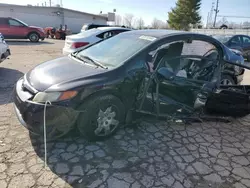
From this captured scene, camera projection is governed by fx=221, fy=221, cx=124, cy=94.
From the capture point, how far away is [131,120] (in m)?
3.38

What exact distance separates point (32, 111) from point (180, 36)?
2.49 metres

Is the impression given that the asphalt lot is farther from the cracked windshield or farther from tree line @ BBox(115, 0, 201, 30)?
tree line @ BBox(115, 0, 201, 30)

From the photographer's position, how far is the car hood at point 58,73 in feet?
9.36

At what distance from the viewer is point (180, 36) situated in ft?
11.7

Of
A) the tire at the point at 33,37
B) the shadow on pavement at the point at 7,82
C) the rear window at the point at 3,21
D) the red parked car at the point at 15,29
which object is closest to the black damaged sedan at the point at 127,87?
the shadow on pavement at the point at 7,82

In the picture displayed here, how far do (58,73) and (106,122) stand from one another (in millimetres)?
960

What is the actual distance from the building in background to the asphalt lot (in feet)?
109

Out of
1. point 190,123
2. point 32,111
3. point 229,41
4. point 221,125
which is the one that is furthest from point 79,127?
point 229,41

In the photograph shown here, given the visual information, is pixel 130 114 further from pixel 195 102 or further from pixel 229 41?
pixel 229 41

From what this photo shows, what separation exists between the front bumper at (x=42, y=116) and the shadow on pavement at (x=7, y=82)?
1965mm

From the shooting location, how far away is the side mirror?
11.1 ft

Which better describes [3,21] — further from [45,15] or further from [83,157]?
[45,15]

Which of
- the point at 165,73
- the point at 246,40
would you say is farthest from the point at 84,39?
the point at 246,40

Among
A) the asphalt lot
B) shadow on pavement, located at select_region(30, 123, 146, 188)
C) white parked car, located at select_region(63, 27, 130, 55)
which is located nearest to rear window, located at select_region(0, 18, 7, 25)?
white parked car, located at select_region(63, 27, 130, 55)
